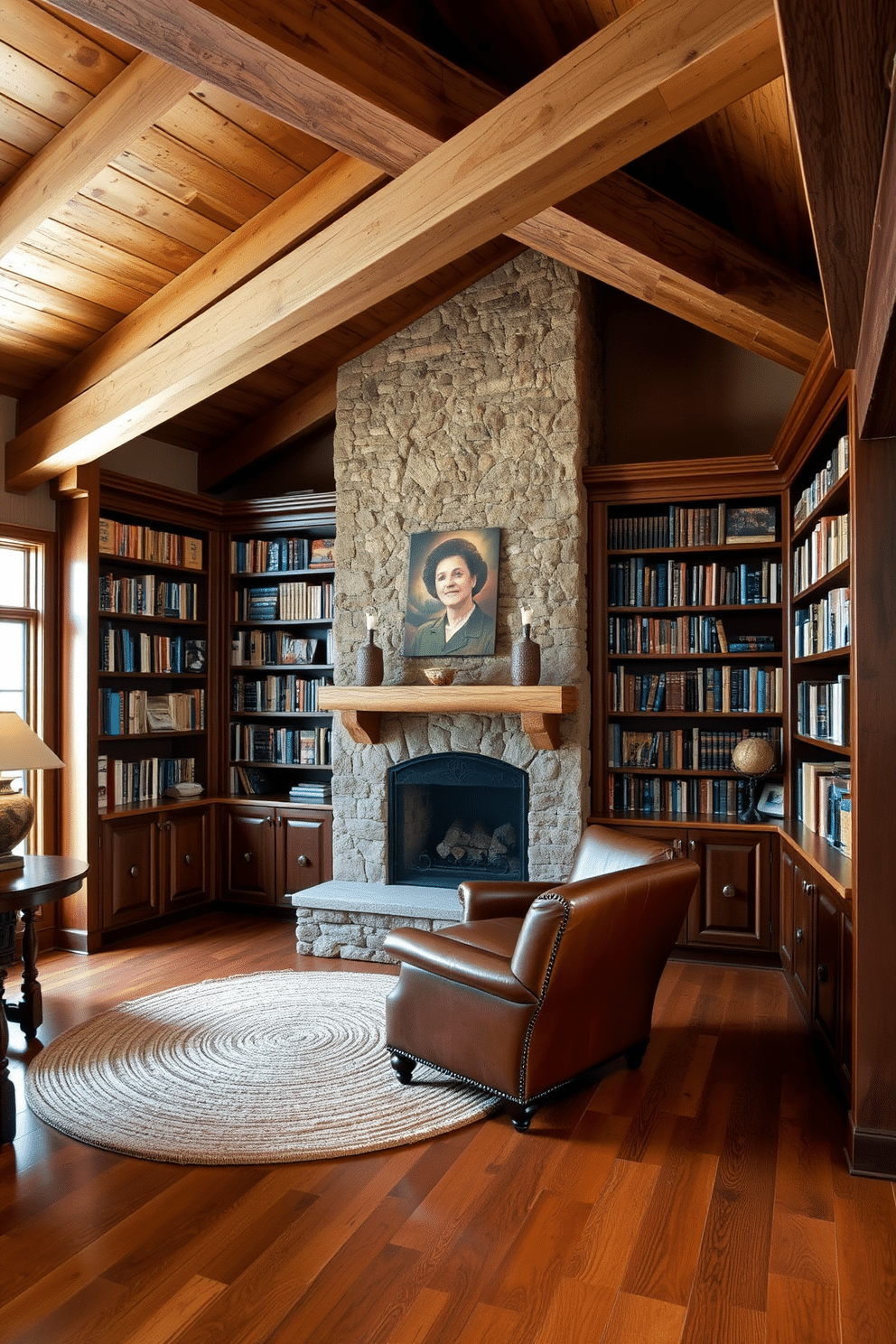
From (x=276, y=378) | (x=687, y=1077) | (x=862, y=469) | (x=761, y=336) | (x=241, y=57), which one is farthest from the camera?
(x=276, y=378)

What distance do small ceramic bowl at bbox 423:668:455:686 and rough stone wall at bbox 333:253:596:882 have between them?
0.20m

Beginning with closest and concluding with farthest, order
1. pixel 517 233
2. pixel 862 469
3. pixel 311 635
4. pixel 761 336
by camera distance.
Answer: pixel 862 469 < pixel 517 233 < pixel 761 336 < pixel 311 635

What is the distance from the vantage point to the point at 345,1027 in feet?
13.5

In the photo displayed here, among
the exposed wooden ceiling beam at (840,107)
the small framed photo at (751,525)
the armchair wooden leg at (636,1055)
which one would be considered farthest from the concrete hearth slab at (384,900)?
the exposed wooden ceiling beam at (840,107)

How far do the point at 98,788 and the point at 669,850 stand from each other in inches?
134

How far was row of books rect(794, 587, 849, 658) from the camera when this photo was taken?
148 inches

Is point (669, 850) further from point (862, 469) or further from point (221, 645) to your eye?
point (221, 645)

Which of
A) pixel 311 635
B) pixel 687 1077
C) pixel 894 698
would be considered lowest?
pixel 687 1077

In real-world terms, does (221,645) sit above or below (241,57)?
below

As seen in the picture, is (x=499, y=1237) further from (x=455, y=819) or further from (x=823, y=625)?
(x=455, y=819)

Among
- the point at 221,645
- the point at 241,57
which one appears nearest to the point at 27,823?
the point at 221,645

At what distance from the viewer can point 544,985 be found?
3.08 m

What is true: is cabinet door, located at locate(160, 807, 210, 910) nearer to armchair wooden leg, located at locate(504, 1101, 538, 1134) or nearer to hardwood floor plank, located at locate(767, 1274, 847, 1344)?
armchair wooden leg, located at locate(504, 1101, 538, 1134)

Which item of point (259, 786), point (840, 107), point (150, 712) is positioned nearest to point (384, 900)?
point (259, 786)
